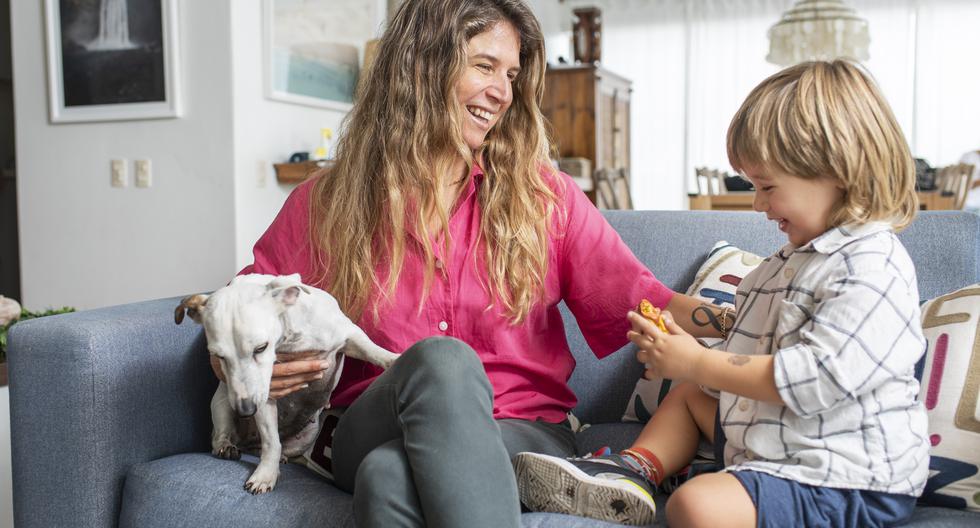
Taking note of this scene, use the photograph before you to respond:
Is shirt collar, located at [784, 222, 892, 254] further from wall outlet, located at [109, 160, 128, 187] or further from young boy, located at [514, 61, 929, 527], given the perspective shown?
wall outlet, located at [109, 160, 128, 187]

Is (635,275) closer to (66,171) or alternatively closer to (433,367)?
(433,367)

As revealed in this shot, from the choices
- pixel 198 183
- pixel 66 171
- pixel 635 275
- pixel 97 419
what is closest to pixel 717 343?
pixel 635 275

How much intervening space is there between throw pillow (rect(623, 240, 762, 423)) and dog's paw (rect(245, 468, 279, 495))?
29.6 inches

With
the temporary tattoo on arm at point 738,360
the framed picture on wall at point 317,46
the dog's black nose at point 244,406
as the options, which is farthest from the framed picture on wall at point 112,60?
the temporary tattoo on arm at point 738,360

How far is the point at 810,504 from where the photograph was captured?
113 cm

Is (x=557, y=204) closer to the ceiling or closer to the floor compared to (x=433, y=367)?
closer to the ceiling

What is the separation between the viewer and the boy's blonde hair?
114 centimetres

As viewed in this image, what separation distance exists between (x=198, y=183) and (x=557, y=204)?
2.33 metres

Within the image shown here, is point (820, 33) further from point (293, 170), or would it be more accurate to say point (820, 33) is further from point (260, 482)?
point (260, 482)

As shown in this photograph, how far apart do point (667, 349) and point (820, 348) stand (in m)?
0.20

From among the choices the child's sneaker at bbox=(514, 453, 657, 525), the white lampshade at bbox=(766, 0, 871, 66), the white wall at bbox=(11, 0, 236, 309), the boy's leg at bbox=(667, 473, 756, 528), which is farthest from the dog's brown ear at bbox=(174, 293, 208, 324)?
the white lampshade at bbox=(766, 0, 871, 66)

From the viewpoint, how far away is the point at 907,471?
1.16 metres

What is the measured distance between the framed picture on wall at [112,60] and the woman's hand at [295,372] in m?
2.45

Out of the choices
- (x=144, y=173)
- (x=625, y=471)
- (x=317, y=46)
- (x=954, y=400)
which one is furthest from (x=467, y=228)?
(x=317, y=46)
